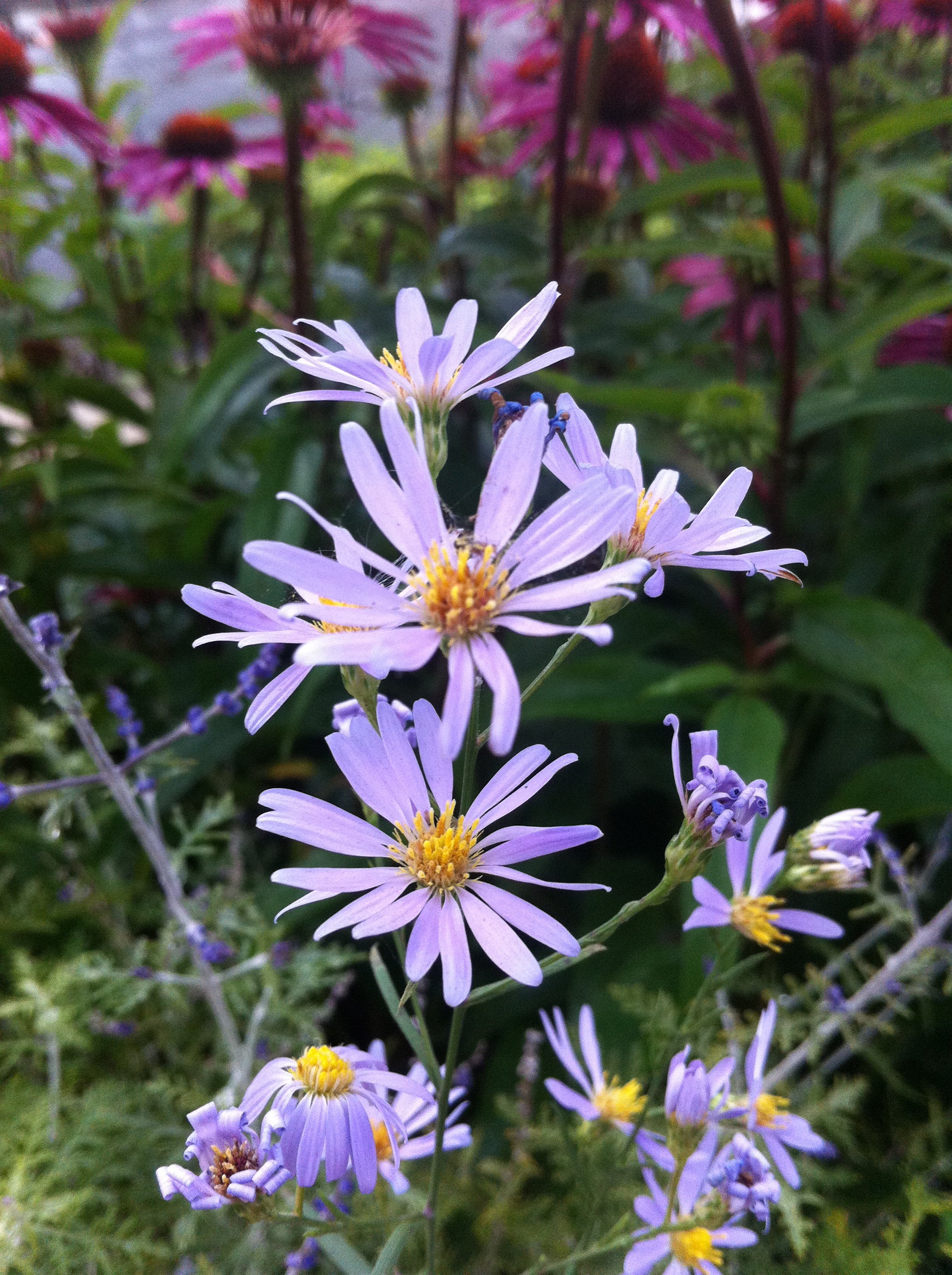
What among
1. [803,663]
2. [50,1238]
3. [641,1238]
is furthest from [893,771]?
[50,1238]

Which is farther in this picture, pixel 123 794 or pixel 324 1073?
pixel 123 794

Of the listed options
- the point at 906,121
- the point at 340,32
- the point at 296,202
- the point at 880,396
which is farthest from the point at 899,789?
the point at 340,32

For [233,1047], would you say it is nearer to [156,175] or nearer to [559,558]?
[559,558]

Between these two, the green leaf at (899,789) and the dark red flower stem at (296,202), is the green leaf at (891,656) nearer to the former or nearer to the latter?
the green leaf at (899,789)

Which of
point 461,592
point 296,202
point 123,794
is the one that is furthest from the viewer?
point 296,202

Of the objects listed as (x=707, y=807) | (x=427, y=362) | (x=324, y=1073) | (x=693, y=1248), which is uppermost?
(x=427, y=362)

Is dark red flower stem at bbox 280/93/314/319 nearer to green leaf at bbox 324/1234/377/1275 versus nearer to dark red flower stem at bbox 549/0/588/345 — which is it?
dark red flower stem at bbox 549/0/588/345

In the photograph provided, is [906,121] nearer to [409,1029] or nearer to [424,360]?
[424,360]

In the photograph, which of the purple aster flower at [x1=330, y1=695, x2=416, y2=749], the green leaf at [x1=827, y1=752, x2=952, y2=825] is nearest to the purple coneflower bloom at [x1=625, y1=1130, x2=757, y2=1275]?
the purple aster flower at [x1=330, y1=695, x2=416, y2=749]
